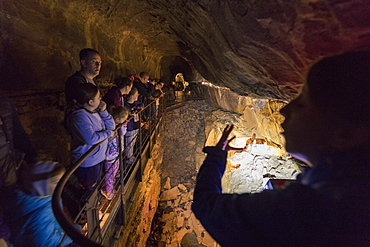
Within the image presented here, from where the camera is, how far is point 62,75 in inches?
120

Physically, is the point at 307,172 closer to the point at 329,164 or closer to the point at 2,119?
the point at 329,164

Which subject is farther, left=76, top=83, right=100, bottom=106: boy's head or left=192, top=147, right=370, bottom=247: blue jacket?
left=76, top=83, right=100, bottom=106: boy's head

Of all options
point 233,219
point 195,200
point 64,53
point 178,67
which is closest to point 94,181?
point 195,200

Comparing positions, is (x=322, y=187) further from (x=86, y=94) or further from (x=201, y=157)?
(x=201, y=157)

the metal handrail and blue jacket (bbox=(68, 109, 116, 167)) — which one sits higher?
blue jacket (bbox=(68, 109, 116, 167))

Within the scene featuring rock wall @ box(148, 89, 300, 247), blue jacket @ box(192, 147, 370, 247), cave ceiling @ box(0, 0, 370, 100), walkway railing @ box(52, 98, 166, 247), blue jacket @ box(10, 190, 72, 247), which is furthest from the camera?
rock wall @ box(148, 89, 300, 247)

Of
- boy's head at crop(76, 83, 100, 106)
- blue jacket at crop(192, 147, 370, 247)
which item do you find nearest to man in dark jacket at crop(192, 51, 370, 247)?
blue jacket at crop(192, 147, 370, 247)

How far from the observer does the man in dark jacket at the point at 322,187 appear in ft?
1.97

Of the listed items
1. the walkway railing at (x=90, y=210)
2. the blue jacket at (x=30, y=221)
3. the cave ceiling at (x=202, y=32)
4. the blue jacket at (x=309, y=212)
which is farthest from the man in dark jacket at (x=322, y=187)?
the blue jacket at (x=30, y=221)

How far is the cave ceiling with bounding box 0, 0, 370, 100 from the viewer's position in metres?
1.51

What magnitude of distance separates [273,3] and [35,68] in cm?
327

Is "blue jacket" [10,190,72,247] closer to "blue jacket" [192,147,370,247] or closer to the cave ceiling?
"blue jacket" [192,147,370,247]

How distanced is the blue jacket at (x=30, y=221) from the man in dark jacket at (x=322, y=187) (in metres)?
1.36

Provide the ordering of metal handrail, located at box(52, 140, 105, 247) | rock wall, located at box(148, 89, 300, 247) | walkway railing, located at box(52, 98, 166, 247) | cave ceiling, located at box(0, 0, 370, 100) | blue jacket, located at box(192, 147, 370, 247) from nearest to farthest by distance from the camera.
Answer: blue jacket, located at box(192, 147, 370, 247) → metal handrail, located at box(52, 140, 105, 247) → walkway railing, located at box(52, 98, 166, 247) → cave ceiling, located at box(0, 0, 370, 100) → rock wall, located at box(148, 89, 300, 247)
